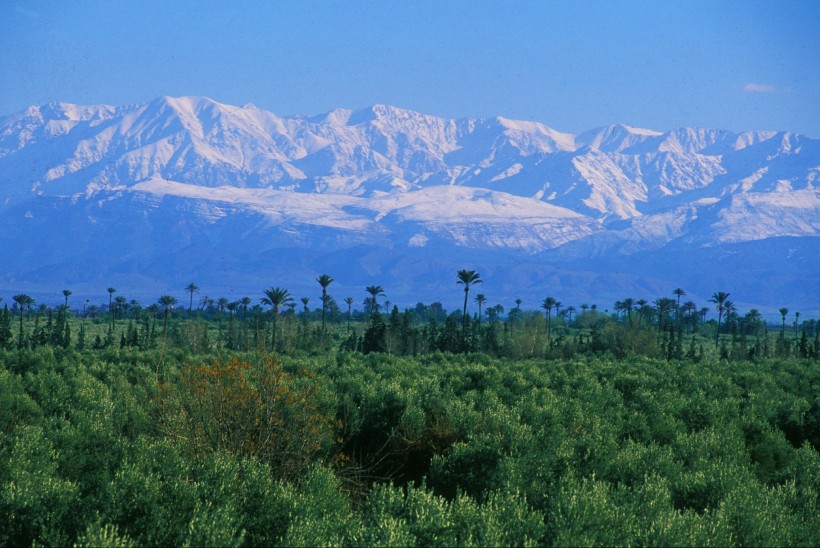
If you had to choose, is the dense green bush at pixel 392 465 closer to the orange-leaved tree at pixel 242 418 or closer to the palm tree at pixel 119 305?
the orange-leaved tree at pixel 242 418

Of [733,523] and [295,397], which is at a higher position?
[295,397]

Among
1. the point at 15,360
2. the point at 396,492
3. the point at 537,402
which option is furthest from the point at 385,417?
the point at 15,360

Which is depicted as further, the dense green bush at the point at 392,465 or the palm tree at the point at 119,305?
the palm tree at the point at 119,305

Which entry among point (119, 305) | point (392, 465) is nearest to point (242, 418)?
point (392, 465)

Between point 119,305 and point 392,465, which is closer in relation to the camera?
point 392,465

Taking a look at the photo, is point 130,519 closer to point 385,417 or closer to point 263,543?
point 263,543

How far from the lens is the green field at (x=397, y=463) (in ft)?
52.6

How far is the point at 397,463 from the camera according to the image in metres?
29.9

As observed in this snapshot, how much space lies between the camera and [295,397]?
78.8ft

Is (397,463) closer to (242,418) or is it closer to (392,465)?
(392,465)

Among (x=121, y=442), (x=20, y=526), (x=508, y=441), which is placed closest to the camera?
(x=20, y=526)

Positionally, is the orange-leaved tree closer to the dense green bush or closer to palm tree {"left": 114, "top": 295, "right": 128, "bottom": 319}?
the dense green bush

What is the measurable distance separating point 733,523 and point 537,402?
55.2ft

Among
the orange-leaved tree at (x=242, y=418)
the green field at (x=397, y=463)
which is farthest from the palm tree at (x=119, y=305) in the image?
the orange-leaved tree at (x=242, y=418)
